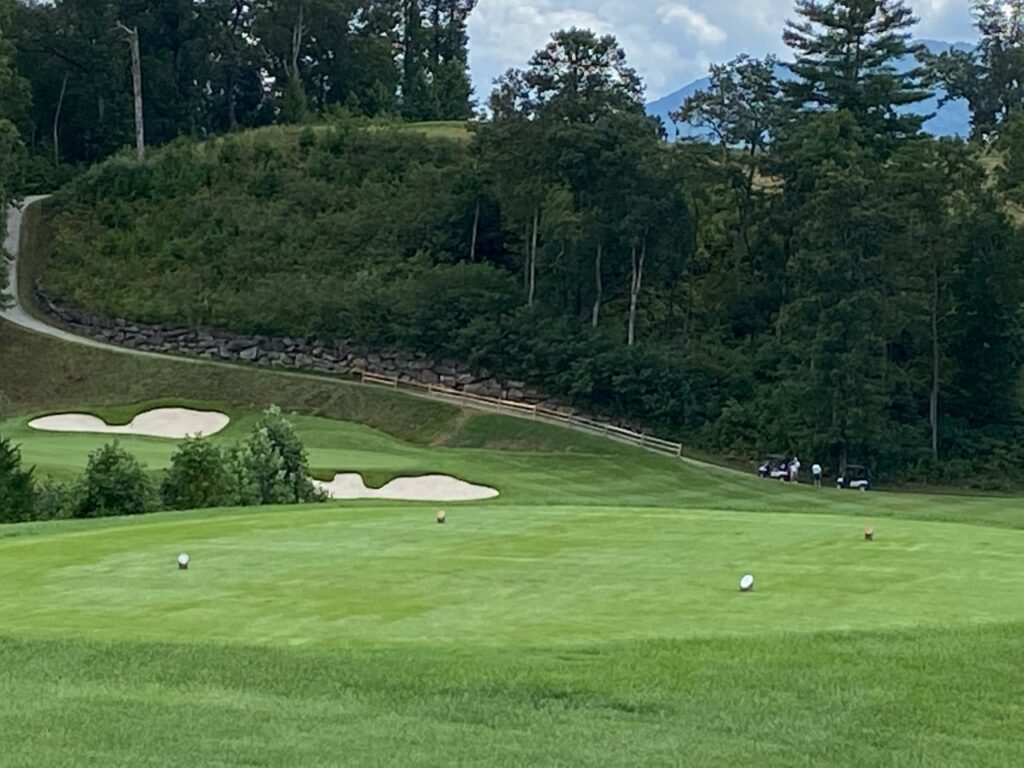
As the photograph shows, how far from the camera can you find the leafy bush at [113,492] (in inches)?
962

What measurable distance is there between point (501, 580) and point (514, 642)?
2.67 m

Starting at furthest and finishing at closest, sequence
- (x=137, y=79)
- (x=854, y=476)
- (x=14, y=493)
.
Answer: (x=137, y=79), (x=854, y=476), (x=14, y=493)

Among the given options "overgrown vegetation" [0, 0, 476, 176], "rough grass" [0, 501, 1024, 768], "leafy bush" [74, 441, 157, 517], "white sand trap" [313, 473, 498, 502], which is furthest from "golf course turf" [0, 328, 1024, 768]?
"overgrown vegetation" [0, 0, 476, 176]

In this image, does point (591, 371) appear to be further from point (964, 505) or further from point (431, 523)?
point (431, 523)

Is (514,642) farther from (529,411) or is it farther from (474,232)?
(474,232)

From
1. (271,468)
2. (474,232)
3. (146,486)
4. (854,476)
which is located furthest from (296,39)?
(146,486)

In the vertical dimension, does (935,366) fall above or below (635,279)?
below

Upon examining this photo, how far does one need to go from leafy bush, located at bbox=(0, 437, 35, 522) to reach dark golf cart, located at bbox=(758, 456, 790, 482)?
22.7 m

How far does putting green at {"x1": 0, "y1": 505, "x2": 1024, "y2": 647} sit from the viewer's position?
1009 centimetres

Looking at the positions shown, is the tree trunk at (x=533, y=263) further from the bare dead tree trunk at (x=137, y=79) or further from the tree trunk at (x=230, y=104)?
the tree trunk at (x=230, y=104)

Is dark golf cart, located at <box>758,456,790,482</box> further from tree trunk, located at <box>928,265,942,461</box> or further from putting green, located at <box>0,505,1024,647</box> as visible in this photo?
putting green, located at <box>0,505,1024,647</box>

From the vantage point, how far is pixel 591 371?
49.8 metres

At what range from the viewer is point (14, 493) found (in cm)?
2441

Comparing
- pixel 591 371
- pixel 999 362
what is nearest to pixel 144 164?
pixel 591 371
